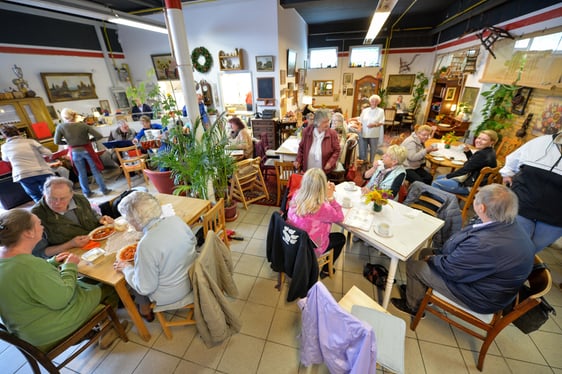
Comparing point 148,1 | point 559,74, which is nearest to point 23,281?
point 559,74

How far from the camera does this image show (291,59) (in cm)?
666

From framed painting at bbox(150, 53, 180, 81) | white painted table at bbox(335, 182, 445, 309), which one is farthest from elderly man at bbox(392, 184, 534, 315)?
framed painting at bbox(150, 53, 180, 81)

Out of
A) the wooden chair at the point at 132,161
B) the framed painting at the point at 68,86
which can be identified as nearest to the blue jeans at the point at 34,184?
the wooden chair at the point at 132,161

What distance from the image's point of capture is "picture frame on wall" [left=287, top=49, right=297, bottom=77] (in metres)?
6.42

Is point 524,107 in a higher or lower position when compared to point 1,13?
lower

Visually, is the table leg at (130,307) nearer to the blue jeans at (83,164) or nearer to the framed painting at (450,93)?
the blue jeans at (83,164)

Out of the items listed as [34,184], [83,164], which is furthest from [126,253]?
[83,164]

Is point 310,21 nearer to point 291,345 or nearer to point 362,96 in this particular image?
point 362,96

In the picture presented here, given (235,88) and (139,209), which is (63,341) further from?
(235,88)

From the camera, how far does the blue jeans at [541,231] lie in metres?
2.09

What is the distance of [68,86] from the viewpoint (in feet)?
21.3

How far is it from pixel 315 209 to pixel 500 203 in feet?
3.88

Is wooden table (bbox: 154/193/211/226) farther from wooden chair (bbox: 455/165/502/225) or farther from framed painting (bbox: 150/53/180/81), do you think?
framed painting (bbox: 150/53/180/81)

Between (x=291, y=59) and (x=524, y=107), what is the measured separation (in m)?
5.35
